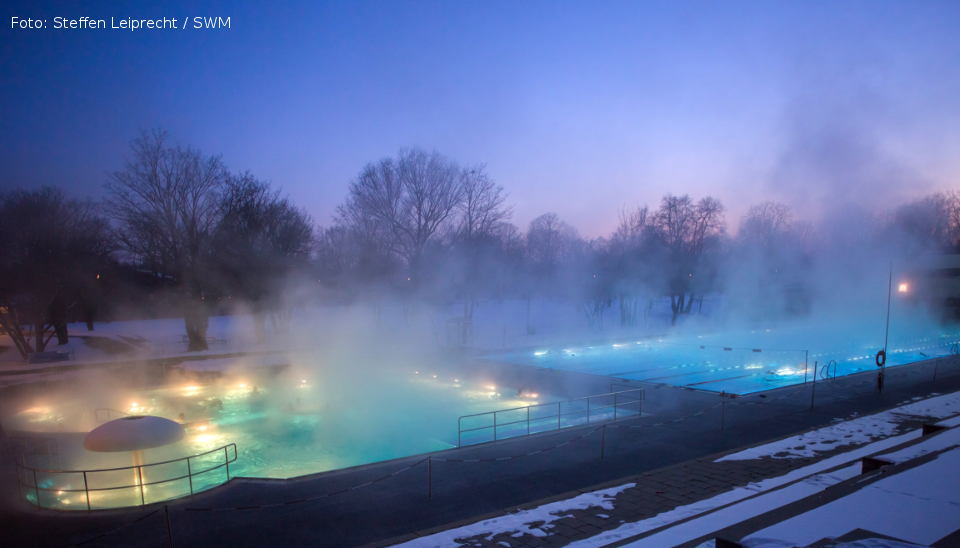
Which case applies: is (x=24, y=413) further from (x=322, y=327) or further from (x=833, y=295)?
(x=833, y=295)

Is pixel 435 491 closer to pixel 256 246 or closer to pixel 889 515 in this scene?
pixel 889 515

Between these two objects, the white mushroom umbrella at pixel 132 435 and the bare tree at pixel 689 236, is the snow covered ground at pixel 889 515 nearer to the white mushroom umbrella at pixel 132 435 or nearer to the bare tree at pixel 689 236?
the white mushroom umbrella at pixel 132 435

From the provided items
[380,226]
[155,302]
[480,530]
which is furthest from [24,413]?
[155,302]

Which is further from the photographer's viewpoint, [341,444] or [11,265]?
[11,265]

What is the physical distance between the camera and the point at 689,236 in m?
33.8

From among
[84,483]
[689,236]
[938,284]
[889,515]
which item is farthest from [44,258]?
[938,284]

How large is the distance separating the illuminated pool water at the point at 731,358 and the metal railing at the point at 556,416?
3547mm

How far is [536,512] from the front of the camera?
18.8 feet

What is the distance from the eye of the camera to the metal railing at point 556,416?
10594 mm

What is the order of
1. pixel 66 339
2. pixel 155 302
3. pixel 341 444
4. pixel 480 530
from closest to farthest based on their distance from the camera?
pixel 480 530 < pixel 341 444 < pixel 66 339 < pixel 155 302

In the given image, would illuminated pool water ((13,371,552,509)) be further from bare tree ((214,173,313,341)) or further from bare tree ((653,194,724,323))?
bare tree ((653,194,724,323))

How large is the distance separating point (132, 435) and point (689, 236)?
33291 mm

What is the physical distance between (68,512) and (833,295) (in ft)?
134

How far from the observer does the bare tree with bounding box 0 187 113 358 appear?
58.8 feet
